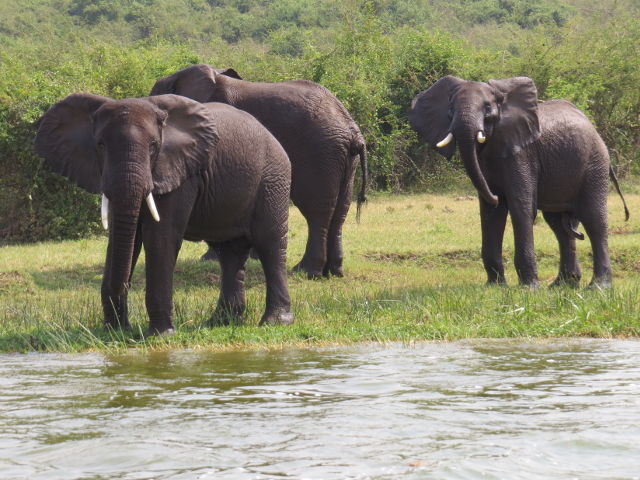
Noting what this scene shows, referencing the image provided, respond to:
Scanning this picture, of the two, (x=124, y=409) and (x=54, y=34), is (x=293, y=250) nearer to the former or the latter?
(x=124, y=409)

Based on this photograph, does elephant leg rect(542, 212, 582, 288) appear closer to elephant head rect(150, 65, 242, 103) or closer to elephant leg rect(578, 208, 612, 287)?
elephant leg rect(578, 208, 612, 287)

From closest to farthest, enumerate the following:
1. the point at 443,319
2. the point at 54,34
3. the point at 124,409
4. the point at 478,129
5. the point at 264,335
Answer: the point at 124,409, the point at 264,335, the point at 443,319, the point at 478,129, the point at 54,34

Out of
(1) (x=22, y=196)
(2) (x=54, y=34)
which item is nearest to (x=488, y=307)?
(1) (x=22, y=196)

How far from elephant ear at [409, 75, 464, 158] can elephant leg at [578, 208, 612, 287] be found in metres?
1.84

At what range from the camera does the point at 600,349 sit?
8602mm

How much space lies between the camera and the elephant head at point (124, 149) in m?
8.40

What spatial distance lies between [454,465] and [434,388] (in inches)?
73.4

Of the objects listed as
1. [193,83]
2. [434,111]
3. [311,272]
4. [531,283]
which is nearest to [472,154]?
[434,111]

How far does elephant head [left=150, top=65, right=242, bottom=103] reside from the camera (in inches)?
504

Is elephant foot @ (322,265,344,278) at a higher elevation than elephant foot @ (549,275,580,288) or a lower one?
lower

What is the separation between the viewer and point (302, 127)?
13031 millimetres

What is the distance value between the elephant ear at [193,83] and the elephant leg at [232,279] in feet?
9.66

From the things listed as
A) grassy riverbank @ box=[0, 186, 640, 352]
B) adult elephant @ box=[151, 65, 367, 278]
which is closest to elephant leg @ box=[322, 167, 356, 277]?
grassy riverbank @ box=[0, 186, 640, 352]

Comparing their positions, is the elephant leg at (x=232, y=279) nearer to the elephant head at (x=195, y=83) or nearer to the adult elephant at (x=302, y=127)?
the adult elephant at (x=302, y=127)
